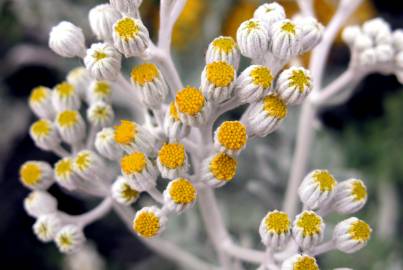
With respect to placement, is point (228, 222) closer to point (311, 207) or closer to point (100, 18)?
point (311, 207)

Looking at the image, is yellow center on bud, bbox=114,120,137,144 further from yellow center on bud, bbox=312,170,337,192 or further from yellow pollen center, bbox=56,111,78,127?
yellow center on bud, bbox=312,170,337,192

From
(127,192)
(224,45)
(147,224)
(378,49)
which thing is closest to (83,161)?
(127,192)

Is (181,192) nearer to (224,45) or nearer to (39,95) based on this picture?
(224,45)

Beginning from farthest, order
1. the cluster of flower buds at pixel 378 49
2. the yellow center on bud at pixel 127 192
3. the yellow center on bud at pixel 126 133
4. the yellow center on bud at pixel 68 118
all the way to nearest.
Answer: the cluster of flower buds at pixel 378 49 → the yellow center on bud at pixel 68 118 → the yellow center on bud at pixel 127 192 → the yellow center on bud at pixel 126 133

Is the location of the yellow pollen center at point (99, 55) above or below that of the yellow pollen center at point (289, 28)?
below

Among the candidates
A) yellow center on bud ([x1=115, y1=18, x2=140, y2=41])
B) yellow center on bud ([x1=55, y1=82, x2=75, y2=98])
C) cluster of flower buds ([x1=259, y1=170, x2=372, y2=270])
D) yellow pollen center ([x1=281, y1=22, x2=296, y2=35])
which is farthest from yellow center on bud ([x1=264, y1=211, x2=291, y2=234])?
yellow center on bud ([x1=55, y1=82, x2=75, y2=98])

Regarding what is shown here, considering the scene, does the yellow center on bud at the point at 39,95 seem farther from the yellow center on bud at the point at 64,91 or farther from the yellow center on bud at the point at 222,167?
the yellow center on bud at the point at 222,167

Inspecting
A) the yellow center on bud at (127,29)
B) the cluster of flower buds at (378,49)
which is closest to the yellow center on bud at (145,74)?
the yellow center on bud at (127,29)

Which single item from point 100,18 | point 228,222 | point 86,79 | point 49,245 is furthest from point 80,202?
point 100,18

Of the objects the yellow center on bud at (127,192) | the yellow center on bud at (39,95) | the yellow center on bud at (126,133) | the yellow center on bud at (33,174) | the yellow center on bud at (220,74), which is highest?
the yellow center on bud at (220,74)
